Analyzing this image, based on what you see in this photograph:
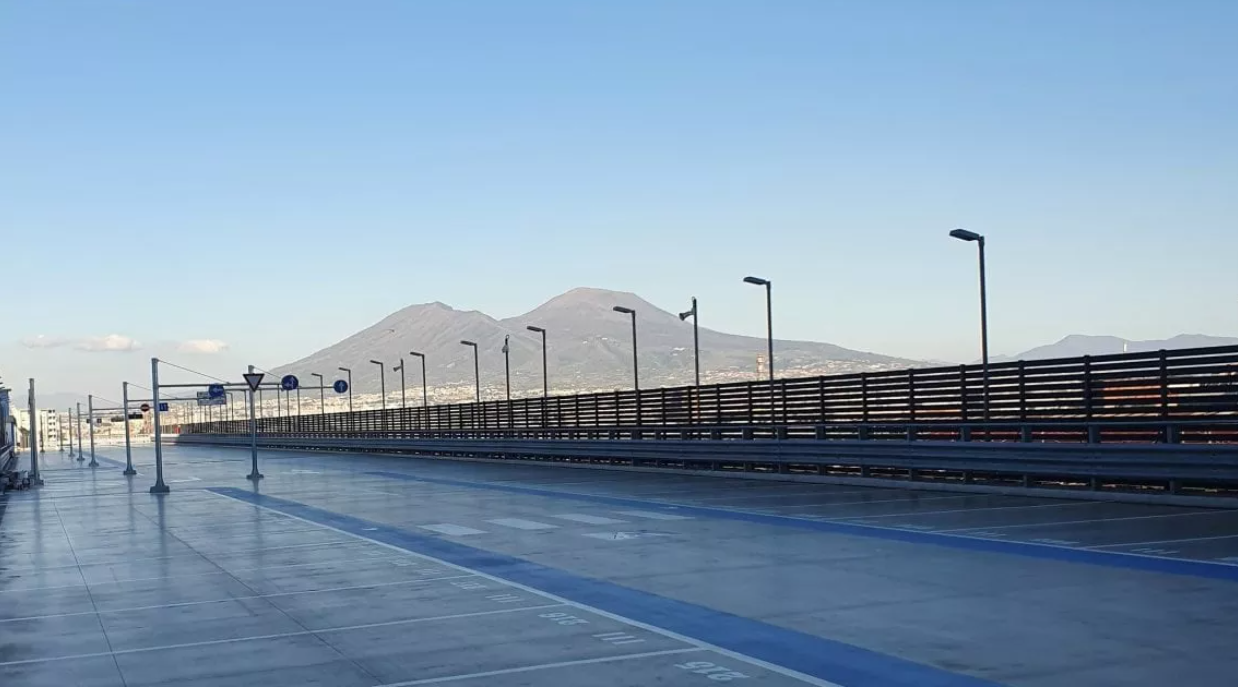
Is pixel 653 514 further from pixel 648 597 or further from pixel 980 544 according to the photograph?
pixel 648 597

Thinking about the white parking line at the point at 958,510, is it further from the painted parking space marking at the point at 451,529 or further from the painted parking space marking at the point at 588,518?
the painted parking space marking at the point at 451,529

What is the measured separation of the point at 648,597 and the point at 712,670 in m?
3.49

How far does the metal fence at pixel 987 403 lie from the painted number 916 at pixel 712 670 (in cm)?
1267

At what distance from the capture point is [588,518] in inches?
861

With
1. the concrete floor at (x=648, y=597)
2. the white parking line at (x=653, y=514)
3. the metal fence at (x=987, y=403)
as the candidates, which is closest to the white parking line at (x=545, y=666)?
the concrete floor at (x=648, y=597)

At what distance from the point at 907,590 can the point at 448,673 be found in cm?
498

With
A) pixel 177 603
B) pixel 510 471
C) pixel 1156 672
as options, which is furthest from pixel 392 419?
pixel 1156 672

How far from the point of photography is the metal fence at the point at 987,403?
22219 millimetres

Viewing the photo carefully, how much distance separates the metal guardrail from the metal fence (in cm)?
31

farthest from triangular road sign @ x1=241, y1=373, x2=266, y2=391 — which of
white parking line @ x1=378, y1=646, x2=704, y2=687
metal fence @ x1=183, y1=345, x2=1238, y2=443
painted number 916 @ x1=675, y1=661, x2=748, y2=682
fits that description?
painted number 916 @ x1=675, y1=661, x2=748, y2=682

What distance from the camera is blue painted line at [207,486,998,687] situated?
8766mm

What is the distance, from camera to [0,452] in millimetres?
51969

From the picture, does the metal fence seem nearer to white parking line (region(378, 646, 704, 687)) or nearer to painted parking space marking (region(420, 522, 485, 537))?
painted parking space marking (region(420, 522, 485, 537))

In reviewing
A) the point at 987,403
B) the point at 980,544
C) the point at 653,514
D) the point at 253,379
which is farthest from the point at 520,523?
the point at 253,379
